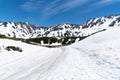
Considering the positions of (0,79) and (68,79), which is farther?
(0,79)

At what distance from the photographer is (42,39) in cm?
17888

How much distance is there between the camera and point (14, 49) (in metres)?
32.5

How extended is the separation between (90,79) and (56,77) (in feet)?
7.10

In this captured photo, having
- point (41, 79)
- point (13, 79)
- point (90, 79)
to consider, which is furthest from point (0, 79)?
point (90, 79)

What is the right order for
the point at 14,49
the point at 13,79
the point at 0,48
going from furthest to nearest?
1. the point at 14,49
2. the point at 0,48
3. the point at 13,79

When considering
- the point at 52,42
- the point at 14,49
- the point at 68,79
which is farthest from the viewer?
the point at 52,42

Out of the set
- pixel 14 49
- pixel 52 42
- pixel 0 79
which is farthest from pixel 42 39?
pixel 0 79

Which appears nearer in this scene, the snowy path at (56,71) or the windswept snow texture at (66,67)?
the snowy path at (56,71)

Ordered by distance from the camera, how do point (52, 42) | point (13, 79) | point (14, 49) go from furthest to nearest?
point (52, 42), point (14, 49), point (13, 79)

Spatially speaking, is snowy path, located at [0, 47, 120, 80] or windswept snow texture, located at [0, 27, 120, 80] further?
windswept snow texture, located at [0, 27, 120, 80]

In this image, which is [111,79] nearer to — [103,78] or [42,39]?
[103,78]

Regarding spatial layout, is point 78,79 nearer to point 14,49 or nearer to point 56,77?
point 56,77

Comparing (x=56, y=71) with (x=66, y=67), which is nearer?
(x=56, y=71)

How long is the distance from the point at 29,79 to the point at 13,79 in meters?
1.11
